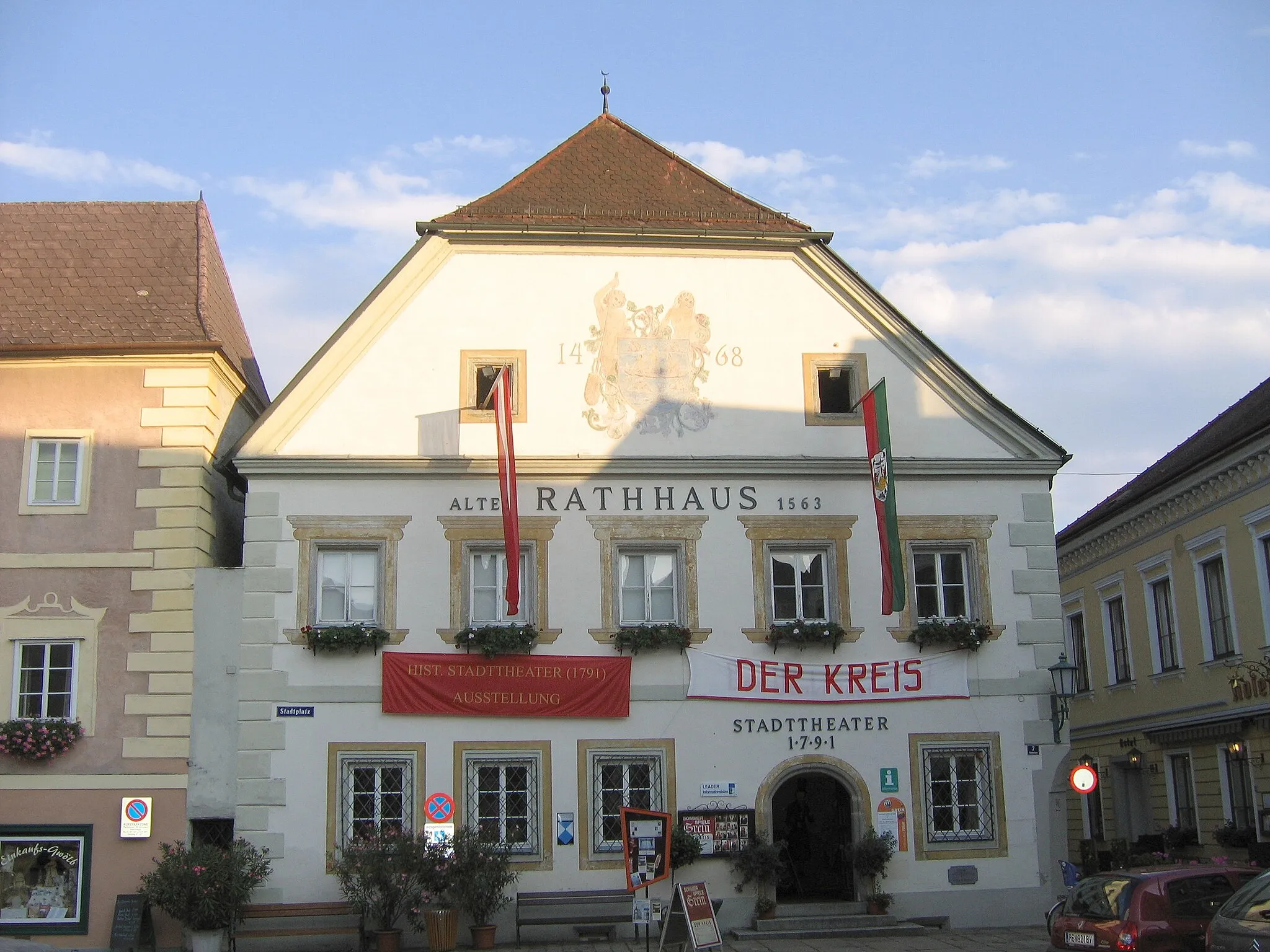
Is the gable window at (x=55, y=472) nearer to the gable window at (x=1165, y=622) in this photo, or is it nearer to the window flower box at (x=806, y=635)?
the window flower box at (x=806, y=635)

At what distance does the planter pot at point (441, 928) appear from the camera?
60.3 feet

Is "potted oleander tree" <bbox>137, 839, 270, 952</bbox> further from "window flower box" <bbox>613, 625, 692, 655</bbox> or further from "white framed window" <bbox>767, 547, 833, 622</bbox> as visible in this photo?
"white framed window" <bbox>767, 547, 833, 622</bbox>

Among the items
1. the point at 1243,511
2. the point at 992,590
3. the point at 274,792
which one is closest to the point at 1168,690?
the point at 1243,511

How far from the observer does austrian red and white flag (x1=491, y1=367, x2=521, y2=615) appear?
1944 cm

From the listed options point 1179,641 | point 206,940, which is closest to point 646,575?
point 206,940

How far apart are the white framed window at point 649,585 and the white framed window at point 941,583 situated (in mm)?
3544

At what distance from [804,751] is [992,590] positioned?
12.0 ft

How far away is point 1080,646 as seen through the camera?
3297 centimetres

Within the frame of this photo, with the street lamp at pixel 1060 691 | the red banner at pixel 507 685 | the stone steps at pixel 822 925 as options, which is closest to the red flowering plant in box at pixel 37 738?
the red banner at pixel 507 685

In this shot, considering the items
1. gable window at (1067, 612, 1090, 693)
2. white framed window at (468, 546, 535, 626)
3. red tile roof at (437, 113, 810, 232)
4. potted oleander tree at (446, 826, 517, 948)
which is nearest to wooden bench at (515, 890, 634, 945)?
potted oleander tree at (446, 826, 517, 948)

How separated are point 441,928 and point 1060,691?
9.10m

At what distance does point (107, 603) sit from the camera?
1998 cm

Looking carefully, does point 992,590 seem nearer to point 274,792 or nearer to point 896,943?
point 896,943

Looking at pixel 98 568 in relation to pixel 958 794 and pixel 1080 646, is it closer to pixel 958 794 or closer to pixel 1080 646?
pixel 958 794
